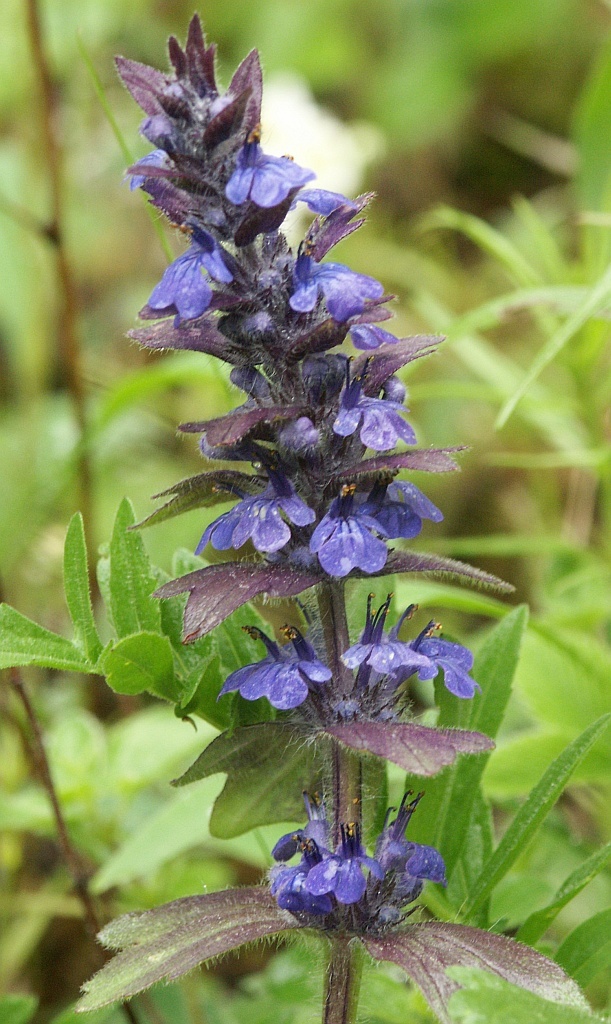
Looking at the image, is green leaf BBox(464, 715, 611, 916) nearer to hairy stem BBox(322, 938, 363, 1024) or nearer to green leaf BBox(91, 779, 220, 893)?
hairy stem BBox(322, 938, 363, 1024)

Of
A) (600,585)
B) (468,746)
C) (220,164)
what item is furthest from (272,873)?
(600,585)

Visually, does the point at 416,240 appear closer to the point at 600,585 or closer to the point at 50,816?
the point at 600,585

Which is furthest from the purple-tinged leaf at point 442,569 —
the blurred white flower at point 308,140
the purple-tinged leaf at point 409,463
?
→ the blurred white flower at point 308,140

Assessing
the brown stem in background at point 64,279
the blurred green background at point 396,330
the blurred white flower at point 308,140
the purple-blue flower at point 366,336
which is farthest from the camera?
the blurred white flower at point 308,140

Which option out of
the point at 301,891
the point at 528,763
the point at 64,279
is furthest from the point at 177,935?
the point at 64,279

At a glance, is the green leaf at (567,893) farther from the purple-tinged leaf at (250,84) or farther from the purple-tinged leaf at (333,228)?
the purple-tinged leaf at (250,84)

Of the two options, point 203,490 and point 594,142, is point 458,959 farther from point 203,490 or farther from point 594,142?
point 594,142
